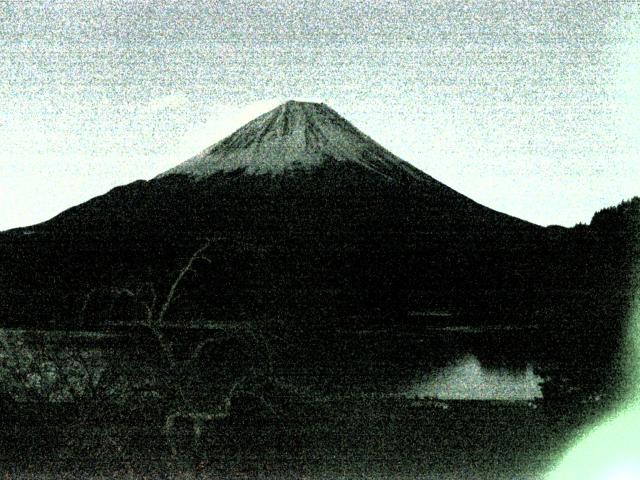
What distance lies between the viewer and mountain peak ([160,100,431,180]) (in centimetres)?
12775

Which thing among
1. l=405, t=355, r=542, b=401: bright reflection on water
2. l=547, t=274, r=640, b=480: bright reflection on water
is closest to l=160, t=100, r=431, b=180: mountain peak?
l=405, t=355, r=542, b=401: bright reflection on water

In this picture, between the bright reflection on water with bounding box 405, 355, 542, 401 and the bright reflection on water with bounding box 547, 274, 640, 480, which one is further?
the bright reflection on water with bounding box 405, 355, 542, 401

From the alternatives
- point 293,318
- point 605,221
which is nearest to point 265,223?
point 293,318

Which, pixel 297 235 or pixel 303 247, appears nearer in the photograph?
pixel 303 247

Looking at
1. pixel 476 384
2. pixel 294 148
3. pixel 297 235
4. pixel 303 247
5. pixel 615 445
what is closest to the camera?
pixel 615 445

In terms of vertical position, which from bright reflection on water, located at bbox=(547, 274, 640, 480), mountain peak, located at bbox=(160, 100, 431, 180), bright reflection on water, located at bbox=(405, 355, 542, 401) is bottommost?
bright reflection on water, located at bbox=(405, 355, 542, 401)

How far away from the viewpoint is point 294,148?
134m

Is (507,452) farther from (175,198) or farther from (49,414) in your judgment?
(175,198)

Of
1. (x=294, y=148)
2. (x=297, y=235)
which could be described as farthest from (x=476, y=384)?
(x=294, y=148)

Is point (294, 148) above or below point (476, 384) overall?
above

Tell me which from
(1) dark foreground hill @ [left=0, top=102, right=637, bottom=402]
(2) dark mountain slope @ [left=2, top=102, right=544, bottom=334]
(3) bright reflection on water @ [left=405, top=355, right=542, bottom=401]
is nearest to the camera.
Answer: (3) bright reflection on water @ [left=405, top=355, right=542, bottom=401]

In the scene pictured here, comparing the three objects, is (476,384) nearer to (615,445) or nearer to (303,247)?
(615,445)

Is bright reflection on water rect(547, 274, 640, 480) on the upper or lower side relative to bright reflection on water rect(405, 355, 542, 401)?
upper

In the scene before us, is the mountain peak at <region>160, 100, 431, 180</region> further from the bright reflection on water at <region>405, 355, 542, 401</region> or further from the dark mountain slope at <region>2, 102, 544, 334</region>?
the bright reflection on water at <region>405, 355, 542, 401</region>
